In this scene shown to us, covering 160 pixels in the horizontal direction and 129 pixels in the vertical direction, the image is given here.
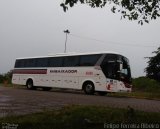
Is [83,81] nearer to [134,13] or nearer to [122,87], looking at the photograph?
[122,87]

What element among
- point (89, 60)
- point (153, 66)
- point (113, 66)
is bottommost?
point (113, 66)

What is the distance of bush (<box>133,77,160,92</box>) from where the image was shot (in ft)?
120

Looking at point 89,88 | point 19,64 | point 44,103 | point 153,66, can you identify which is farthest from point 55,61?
point 153,66

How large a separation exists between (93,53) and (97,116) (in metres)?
17.1

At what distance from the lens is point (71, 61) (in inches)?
1128

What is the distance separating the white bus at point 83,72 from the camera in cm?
2606

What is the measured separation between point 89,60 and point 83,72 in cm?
98

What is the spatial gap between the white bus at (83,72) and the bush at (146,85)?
391 inches

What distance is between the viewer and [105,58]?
26.0 m

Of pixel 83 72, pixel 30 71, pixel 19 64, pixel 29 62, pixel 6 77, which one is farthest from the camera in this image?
pixel 6 77

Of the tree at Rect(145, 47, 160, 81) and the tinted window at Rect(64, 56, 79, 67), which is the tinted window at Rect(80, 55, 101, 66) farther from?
the tree at Rect(145, 47, 160, 81)

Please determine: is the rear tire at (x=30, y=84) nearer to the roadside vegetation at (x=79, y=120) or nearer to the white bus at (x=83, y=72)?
the white bus at (x=83, y=72)

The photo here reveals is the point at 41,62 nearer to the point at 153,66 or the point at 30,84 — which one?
the point at 30,84

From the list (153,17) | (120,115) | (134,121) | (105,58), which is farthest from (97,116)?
(105,58)
